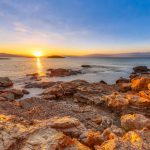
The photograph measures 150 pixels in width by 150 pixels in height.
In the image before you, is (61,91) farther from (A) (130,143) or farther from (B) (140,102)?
(A) (130,143)

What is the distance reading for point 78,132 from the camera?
25.4 feet

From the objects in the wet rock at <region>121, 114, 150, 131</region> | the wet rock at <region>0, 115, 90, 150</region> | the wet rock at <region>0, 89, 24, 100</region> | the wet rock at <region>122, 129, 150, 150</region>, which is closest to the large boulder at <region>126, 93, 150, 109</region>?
the wet rock at <region>121, 114, 150, 131</region>

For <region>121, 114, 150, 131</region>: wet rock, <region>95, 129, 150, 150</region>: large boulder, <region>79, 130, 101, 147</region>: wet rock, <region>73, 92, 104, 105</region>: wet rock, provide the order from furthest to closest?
<region>73, 92, 104, 105</region>: wet rock < <region>121, 114, 150, 131</region>: wet rock < <region>79, 130, 101, 147</region>: wet rock < <region>95, 129, 150, 150</region>: large boulder

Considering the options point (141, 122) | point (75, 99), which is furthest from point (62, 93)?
point (141, 122)

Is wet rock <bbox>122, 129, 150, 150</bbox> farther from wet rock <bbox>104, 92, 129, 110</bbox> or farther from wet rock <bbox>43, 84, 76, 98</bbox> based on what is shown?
wet rock <bbox>43, 84, 76, 98</bbox>

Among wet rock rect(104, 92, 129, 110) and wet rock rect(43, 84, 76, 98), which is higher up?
wet rock rect(104, 92, 129, 110)

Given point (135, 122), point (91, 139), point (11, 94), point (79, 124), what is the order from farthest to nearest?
point (11, 94) → point (135, 122) → point (79, 124) → point (91, 139)

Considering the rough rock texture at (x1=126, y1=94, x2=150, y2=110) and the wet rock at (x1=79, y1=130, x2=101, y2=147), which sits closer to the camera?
the wet rock at (x1=79, y1=130, x2=101, y2=147)

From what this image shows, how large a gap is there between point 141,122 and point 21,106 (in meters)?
8.92

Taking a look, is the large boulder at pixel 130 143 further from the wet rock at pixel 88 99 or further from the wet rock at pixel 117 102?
the wet rock at pixel 88 99

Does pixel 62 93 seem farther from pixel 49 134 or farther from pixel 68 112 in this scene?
pixel 49 134

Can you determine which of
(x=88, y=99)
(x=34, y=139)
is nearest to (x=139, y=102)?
(x=88, y=99)

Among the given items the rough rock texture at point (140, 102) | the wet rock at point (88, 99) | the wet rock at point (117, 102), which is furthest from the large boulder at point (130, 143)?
the wet rock at point (88, 99)

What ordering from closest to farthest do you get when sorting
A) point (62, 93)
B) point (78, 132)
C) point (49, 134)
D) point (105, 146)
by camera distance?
point (105, 146)
point (49, 134)
point (78, 132)
point (62, 93)
